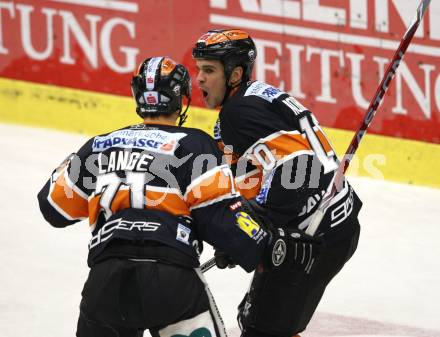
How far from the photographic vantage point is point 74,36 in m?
9.55

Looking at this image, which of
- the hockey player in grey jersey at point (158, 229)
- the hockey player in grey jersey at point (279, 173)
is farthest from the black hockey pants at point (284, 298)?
the hockey player in grey jersey at point (158, 229)

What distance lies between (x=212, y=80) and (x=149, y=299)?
1.30 meters

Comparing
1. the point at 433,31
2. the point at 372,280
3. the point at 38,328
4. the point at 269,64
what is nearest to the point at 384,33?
the point at 433,31

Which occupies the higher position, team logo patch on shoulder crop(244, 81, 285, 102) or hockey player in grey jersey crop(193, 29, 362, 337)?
team logo patch on shoulder crop(244, 81, 285, 102)

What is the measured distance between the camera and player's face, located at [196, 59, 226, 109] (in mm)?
4941

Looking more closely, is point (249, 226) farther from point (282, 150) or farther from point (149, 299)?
point (282, 150)

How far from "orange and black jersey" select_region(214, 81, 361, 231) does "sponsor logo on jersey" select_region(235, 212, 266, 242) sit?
1.71 feet

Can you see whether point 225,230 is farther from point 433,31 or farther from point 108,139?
point 433,31

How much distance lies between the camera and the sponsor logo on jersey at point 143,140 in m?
4.08

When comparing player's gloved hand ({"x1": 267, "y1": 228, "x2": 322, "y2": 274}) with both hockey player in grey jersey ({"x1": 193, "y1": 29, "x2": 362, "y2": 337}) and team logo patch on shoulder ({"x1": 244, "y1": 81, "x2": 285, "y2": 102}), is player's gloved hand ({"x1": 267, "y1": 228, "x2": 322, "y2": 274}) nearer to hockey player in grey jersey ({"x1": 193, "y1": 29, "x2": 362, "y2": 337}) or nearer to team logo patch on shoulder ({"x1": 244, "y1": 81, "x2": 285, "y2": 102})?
hockey player in grey jersey ({"x1": 193, "y1": 29, "x2": 362, "y2": 337})

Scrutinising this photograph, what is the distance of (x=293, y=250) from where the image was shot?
461cm

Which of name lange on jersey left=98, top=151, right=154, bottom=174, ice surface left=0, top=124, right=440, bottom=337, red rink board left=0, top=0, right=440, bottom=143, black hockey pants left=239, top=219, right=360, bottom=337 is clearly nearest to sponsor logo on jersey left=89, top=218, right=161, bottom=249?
name lange on jersey left=98, top=151, right=154, bottom=174

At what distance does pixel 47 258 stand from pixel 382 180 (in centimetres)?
288

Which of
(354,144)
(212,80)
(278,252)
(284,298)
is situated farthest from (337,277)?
Answer: (278,252)
